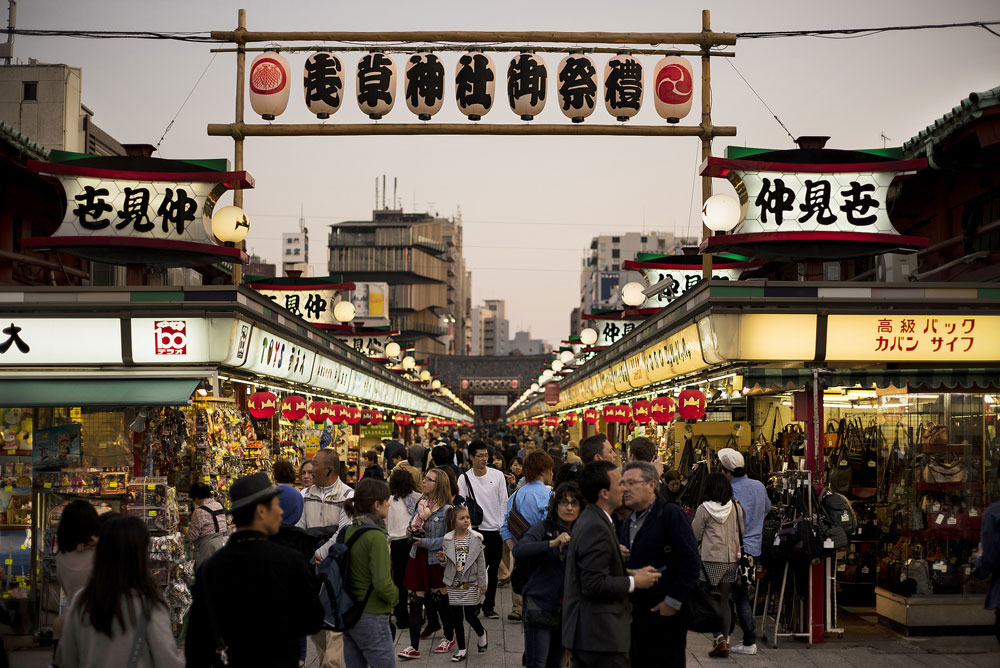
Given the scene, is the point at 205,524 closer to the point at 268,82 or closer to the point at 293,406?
the point at 293,406

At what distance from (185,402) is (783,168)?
25.1ft

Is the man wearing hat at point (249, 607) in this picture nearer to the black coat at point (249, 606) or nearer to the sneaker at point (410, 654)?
the black coat at point (249, 606)

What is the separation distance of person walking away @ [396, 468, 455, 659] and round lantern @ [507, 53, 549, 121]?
27.7 feet

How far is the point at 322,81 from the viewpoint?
54.8 ft

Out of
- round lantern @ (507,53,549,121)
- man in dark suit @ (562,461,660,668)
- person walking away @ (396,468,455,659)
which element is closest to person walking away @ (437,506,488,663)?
person walking away @ (396,468,455,659)

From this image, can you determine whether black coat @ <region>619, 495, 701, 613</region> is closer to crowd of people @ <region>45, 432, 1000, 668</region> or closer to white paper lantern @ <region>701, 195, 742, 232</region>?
crowd of people @ <region>45, 432, 1000, 668</region>

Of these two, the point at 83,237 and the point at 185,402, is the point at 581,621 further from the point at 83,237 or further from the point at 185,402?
the point at 83,237

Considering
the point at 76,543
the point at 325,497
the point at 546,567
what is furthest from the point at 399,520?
the point at 76,543

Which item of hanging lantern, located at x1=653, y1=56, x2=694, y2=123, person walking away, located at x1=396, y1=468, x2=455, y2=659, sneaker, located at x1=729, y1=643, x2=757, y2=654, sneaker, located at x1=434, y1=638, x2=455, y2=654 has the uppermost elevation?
hanging lantern, located at x1=653, y1=56, x2=694, y2=123

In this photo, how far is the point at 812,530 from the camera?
10.7 metres

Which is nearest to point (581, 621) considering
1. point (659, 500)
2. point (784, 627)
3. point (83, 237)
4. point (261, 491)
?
point (659, 500)

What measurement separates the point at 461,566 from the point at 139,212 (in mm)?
6224

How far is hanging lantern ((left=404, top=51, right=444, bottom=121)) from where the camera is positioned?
16625 millimetres

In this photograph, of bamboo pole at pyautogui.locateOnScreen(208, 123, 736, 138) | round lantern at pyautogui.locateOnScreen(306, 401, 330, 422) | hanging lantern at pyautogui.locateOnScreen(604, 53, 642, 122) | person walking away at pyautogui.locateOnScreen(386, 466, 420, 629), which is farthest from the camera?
round lantern at pyautogui.locateOnScreen(306, 401, 330, 422)
